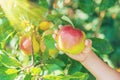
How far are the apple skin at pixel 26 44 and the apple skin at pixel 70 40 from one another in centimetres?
15

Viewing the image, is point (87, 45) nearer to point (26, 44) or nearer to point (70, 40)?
point (70, 40)

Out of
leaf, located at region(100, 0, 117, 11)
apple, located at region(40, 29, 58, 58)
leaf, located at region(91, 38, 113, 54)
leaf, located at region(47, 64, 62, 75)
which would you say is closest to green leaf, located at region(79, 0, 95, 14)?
leaf, located at region(100, 0, 117, 11)

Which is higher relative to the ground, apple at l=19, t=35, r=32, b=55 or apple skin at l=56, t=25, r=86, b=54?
apple skin at l=56, t=25, r=86, b=54

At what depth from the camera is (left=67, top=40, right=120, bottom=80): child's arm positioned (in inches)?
63.1

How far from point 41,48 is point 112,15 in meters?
2.39

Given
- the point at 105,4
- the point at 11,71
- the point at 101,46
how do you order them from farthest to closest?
the point at 105,4 → the point at 101,46 → the point at 11,71

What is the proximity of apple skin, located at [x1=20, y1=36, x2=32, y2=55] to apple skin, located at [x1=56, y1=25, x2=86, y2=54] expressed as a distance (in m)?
0.15

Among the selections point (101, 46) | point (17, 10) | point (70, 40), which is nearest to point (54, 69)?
point (70, 40)

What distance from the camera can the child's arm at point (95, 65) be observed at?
63.1 inches

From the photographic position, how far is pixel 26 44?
167cm

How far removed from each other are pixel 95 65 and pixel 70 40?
0.64 ft

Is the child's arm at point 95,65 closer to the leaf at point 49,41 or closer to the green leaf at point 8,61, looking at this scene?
the leaf at point 49,41

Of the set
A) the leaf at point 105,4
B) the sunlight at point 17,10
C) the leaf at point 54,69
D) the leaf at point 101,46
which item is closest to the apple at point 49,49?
the leaf at point 54,69

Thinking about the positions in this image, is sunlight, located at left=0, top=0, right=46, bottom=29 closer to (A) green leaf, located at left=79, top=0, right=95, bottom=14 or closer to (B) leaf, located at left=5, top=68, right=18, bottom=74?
(B) leaf, located at left=5, top=68, right=18, bottom=74
